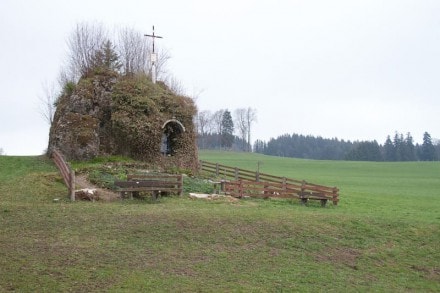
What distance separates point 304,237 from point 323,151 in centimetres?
14029

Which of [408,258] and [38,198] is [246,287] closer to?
[408,258]

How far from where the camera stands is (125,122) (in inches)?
1084

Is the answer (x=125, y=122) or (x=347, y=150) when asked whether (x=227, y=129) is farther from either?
(x=125, y=122)

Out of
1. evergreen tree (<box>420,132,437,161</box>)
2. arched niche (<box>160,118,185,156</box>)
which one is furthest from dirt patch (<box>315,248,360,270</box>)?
evergreen tree (<box>420,132,437,161</box>)

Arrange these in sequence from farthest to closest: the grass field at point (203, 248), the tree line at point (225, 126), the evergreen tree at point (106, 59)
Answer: the tree line at point (225, 126) → the evergreen tree at point (106, 59) → the grass field at point (203, 248)

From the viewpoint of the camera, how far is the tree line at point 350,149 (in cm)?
12062

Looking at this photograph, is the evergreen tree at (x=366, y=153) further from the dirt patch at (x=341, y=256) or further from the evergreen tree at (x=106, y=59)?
the dirt patch at (x=341, y=256)

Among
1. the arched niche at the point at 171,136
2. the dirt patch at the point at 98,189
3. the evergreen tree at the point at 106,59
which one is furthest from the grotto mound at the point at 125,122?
the dirt patch at the point at 98,189

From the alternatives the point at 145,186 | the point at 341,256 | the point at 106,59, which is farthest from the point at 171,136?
the point at 341,256

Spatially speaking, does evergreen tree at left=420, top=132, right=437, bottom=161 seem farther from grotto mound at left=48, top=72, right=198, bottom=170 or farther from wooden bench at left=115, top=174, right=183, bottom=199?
wooden bench at left=115, top=174, right=183, bottom=199

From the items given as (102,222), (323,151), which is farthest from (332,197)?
(323,151)

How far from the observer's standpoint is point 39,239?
11.3 metres

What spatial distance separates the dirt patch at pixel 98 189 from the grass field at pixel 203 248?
39.2 inches

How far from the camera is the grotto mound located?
90.6ft
